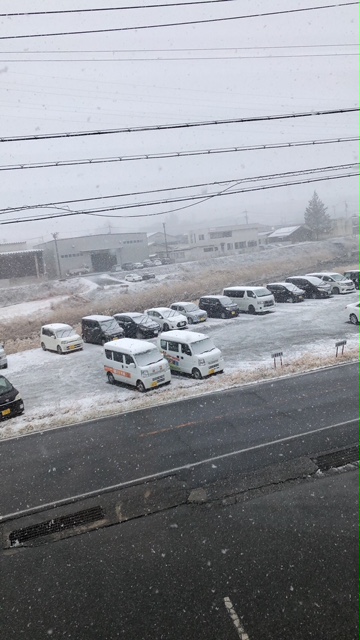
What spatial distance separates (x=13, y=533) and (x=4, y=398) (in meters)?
7.05

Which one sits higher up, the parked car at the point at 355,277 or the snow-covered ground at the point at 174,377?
the parked car at the point at 355,277

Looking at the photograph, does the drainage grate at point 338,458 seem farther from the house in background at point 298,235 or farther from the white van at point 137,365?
the house in background at point 298,235

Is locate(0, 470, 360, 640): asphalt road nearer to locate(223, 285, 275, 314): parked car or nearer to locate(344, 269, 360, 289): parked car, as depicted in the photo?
locate(223, 285, 275, 314): parked car

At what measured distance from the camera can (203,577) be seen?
23.2 ft

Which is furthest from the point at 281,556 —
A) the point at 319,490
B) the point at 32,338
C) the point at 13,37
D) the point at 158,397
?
the point at 32,338

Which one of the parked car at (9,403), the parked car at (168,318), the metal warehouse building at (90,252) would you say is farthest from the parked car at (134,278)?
the parked car at (9,403)

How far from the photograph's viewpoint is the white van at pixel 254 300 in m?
31.4

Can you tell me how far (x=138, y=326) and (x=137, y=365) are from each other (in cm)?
1027

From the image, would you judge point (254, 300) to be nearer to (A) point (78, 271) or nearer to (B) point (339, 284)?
(B) point (339, 284)

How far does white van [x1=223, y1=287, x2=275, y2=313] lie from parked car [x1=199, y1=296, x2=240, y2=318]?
2.98 ft

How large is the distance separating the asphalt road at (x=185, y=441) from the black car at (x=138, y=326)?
1182 cm

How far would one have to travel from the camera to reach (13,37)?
8.73 meters

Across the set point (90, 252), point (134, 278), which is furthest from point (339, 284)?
point (90, 252)

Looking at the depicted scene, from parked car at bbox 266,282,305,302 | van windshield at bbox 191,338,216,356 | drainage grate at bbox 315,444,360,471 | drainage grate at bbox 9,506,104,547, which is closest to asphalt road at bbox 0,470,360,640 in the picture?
drainage grate at bbox 9,506,104,547
